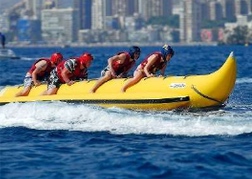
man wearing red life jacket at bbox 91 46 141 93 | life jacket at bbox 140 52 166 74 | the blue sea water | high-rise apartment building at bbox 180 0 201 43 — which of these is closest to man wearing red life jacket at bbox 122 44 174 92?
life jacket at bbox 140 52 166 74

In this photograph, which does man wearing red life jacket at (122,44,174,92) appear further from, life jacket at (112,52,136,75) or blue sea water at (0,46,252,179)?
blue sea water at (0,46,252,179)

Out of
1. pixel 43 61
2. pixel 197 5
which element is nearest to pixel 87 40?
pixel 197 5

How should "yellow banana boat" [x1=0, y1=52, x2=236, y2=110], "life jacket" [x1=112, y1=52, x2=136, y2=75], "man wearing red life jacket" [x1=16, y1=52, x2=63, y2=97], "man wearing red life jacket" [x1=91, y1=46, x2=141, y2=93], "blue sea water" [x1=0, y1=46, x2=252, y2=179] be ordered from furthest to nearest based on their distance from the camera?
1. "man wearing red life jacket" [x1=16, y1=52, x2=63, y2=97]
2. "life jacket" [x1=112, y1=52, x2=136, y2=75]
3. "man wearing red life jacket" [x1=91, y1=46, x2=141, y2=93]
4. "yellow banana boat" [x1=0, y1=52, x2=236, y2=110]
5. "blue sea water" [x1=0, y1=46, x2=252, y2=179]

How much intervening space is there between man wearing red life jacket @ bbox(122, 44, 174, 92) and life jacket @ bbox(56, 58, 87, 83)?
1221mm

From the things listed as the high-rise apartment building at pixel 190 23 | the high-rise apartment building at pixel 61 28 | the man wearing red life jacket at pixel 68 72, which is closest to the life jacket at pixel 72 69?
the man wearing red life jacket at pixel 68 72

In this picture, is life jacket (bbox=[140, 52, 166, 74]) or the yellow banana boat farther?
life jacket (bbox=[140, 52, 166, 74])

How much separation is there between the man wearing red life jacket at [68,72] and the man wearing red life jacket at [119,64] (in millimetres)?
446

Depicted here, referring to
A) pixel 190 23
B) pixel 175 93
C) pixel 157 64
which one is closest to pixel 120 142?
pixel 175 93

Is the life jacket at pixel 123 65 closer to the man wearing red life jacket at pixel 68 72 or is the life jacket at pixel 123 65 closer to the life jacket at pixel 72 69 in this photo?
the man wearing red life jacket at pixel 68 72

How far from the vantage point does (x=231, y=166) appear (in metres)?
10.8

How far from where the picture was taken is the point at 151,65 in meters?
15.9

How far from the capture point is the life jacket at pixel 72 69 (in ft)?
53.4

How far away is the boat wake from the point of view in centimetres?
1306

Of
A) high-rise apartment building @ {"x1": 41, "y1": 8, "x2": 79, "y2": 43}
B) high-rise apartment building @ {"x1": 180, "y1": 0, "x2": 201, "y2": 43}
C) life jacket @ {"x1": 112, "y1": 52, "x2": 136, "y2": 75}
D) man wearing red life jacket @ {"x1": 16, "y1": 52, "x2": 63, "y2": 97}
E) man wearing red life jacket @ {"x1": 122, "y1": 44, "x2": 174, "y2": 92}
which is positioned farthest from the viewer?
high-rise apartment building @ {"x1": 41, "y1": 8, "x2": 79, "y2": 43}
